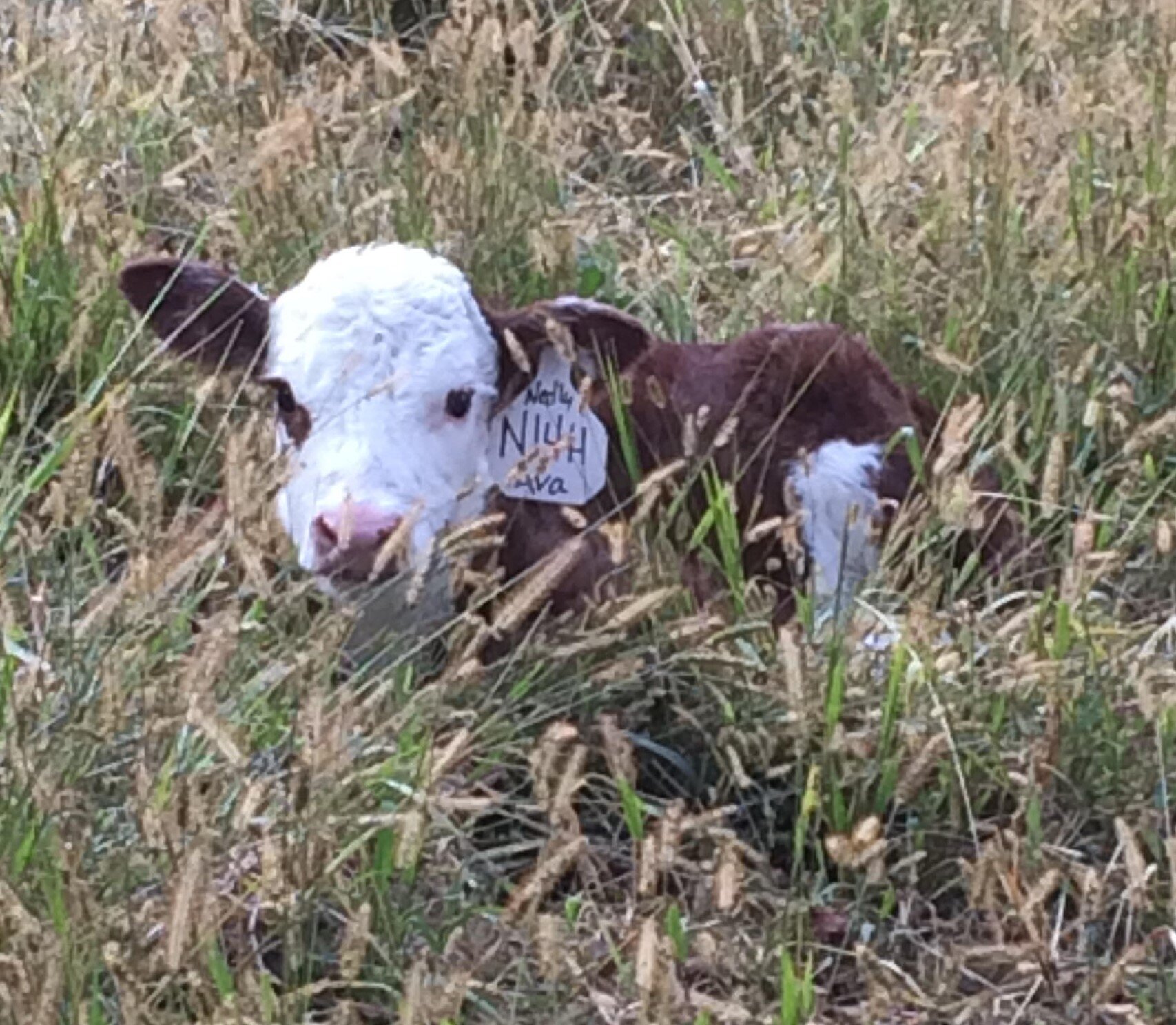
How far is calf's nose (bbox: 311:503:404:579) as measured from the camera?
2.56 meters

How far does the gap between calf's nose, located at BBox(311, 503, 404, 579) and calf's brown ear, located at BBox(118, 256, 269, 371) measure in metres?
0.47

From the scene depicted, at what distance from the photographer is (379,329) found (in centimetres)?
291

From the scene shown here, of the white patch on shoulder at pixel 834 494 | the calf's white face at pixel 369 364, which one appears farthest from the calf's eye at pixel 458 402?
the white patch on shoulder at pixel 834 494

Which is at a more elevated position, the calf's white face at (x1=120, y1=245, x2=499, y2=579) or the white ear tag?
the calf's white face at (x1=120, y1=245, x2=499, y2=579)

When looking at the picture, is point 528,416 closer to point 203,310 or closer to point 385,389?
point 385,389

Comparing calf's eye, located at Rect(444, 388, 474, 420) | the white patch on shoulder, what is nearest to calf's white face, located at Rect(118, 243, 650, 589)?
calf's eye, located at Rect(444, 388, 474, 420)

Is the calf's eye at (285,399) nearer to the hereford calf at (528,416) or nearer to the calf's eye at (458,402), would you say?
the hereford calf at (528,416)

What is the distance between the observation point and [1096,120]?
13.6 ft

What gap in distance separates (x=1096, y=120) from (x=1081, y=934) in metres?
2.17

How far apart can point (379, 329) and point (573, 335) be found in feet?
0.89

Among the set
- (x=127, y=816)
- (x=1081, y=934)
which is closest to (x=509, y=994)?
(x=127, y=816)

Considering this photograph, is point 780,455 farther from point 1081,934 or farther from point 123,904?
point 123,904

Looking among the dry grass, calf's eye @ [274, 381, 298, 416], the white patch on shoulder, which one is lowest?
the white patch on shoulder

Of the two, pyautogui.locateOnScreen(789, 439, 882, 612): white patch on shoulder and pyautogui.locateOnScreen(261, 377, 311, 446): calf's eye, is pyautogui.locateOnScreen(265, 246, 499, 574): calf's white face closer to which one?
pyautogui.locateOnScreen(261, 377, 311, 446): calf's eye
